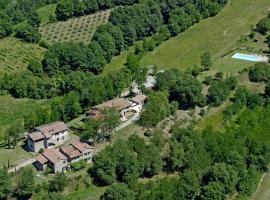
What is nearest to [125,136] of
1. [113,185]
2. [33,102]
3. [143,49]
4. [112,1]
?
[113,185]

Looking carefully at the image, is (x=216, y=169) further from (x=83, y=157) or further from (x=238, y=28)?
(x=238, y=28)

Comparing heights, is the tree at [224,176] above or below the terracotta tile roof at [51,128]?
below

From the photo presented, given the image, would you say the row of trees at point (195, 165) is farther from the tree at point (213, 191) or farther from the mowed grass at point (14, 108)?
the mowed grass at point (14, 108)

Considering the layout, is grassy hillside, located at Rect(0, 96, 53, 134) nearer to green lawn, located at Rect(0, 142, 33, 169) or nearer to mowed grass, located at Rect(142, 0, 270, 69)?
green lawn, located at Rect(0, 142, 33, 169)

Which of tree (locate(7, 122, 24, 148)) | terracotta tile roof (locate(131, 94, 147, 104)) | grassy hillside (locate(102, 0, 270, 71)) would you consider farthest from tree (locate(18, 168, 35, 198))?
grassy hillside (locate(102, 0, 270, 71))

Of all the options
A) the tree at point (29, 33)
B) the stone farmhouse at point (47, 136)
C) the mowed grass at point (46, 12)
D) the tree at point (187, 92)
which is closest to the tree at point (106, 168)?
the stone farmhouse at point (47, 136)
